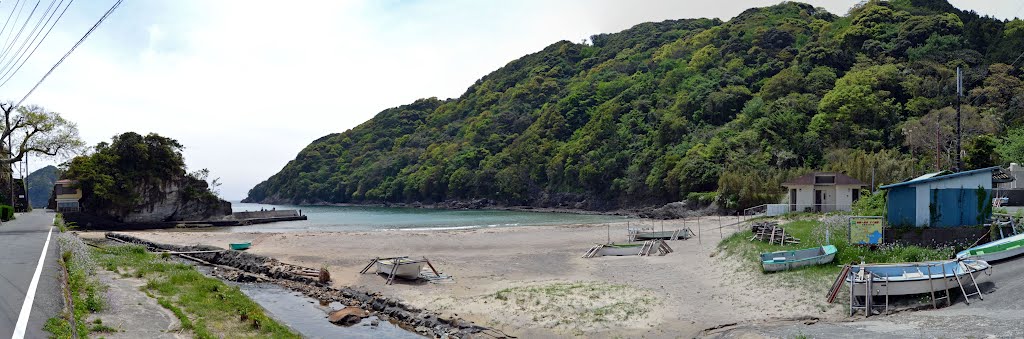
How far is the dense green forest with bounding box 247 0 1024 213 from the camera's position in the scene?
71.2 metres

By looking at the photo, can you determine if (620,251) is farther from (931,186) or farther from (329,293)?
(329,293)

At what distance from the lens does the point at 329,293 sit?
23.8m

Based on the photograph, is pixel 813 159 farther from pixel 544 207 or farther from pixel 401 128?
pixel 401 128

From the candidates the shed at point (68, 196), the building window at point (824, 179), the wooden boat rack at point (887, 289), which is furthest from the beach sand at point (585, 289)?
the shed at point (68, 196)

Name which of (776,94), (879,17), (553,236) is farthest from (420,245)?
(879,17)

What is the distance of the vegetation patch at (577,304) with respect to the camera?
17281mm

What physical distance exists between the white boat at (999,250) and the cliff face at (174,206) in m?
75.2

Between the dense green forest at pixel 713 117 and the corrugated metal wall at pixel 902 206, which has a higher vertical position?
the dense green forest at pixel 713 117

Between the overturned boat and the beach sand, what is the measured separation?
0.71 m

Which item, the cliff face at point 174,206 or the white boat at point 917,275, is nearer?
the white boat at point 917,275

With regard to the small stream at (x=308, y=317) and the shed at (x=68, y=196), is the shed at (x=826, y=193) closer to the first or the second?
the small stream at (x=308, y=317)

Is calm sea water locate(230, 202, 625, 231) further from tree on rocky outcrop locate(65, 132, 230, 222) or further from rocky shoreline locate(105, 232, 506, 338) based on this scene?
rocky shoreline locate(105, 232, 506, 338)

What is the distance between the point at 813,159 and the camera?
77062 mm

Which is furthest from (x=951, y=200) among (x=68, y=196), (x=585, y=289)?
(x=68, y=196)
